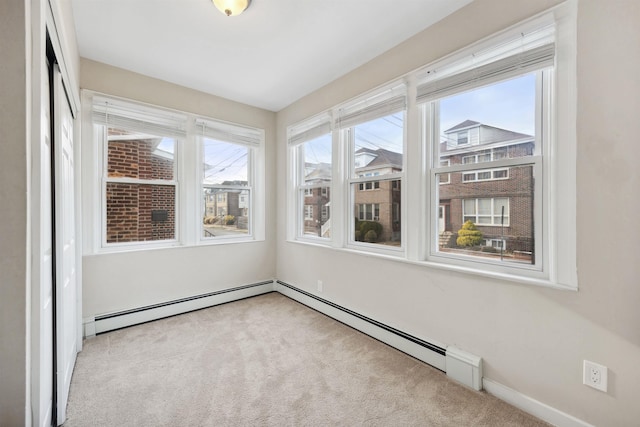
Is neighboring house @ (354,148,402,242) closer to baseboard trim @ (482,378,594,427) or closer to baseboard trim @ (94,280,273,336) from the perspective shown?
baseboard trim @ (482,378,594,427)

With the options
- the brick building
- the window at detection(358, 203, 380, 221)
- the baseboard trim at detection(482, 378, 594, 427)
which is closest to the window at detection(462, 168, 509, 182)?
the window at detection(358, 203, 380, 221)

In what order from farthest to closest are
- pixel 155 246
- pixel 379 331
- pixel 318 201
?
pixel 318 201 → pixel 155 246 → pixel 379 331

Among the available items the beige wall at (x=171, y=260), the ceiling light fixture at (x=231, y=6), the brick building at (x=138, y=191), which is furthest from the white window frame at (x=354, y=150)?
the brick building at (x=138, y=191)

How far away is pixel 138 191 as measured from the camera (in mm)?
3080

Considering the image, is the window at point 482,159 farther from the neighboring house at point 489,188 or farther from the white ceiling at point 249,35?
the white ceiling at point 249,35

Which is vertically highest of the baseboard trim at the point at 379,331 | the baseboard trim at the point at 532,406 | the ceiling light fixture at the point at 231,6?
the ceiling light fixture at the point at 231,6

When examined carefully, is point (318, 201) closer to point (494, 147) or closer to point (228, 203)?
point (228, 203)

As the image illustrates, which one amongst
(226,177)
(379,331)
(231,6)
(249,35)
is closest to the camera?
(231,6)

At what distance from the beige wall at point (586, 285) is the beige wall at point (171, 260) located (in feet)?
7.95

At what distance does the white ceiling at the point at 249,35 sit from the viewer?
6.66 feet

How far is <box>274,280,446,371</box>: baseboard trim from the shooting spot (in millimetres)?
2207

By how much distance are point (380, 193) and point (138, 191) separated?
2589 mm
